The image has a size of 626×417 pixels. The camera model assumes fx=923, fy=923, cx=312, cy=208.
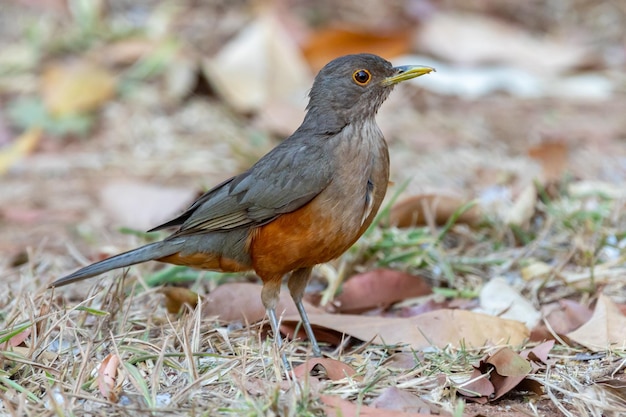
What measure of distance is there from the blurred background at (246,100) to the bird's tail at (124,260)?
118 centimetres

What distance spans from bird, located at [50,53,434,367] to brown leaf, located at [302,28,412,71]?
4.09 metres

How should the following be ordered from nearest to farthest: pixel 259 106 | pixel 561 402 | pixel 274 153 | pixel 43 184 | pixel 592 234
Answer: pixel 561 402
pixel 274 153
pixel 592 234
pixel 43 184
pixel 259 106

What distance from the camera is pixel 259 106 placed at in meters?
8.51

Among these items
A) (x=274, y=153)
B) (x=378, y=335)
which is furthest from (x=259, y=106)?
(x=378, y=335)

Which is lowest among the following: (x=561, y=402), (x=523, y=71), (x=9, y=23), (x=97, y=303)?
(x=561, y=402)

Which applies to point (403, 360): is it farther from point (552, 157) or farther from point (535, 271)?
point (552, 157)

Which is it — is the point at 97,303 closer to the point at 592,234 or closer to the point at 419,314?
the point at 419,314

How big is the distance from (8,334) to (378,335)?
172 centimetres

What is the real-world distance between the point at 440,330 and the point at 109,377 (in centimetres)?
163

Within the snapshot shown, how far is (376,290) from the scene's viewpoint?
520cm

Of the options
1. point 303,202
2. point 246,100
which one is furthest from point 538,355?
point 246,100

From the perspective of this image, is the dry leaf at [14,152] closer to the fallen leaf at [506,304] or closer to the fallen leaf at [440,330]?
the fallen leaf at [440,330]

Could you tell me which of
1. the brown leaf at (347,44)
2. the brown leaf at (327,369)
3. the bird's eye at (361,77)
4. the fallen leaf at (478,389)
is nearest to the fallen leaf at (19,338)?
the brown leaf at (327,369)

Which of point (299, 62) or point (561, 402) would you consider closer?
point (561, 402)
